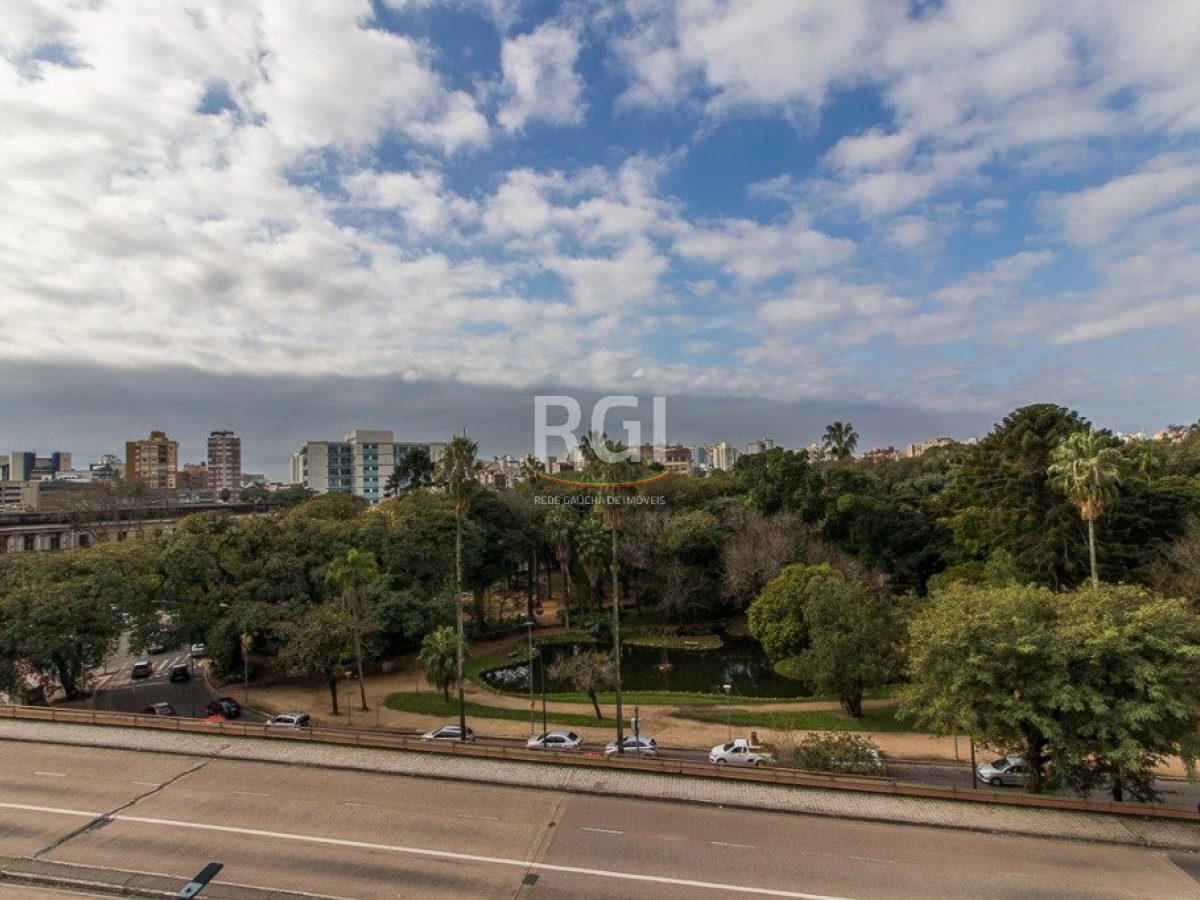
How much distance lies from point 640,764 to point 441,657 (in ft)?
48.7

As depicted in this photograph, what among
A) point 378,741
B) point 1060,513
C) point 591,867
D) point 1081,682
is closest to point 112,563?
point 378,741

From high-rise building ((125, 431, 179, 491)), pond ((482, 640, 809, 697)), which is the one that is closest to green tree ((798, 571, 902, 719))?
pond ((482, 640, 809, 697))

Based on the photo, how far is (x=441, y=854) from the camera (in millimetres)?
15922

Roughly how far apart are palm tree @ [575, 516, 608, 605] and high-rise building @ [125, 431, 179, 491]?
148 metres

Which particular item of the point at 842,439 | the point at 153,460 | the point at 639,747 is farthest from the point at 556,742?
the point at 153,460

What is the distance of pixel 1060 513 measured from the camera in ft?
120

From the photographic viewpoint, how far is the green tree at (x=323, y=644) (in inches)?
1303

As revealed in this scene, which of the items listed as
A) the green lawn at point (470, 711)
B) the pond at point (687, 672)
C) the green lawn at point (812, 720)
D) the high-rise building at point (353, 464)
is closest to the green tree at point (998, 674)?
the green lawn at point (812, 720)

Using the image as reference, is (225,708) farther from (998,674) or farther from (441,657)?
(998,674)

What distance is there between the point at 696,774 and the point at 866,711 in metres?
15.3

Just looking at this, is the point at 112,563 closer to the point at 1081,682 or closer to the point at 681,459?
the point at 1081,682

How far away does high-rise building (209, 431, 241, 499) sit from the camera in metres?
189

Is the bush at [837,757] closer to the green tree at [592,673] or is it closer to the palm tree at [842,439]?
the green tree at [592,673]

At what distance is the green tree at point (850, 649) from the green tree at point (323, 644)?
923 inches
